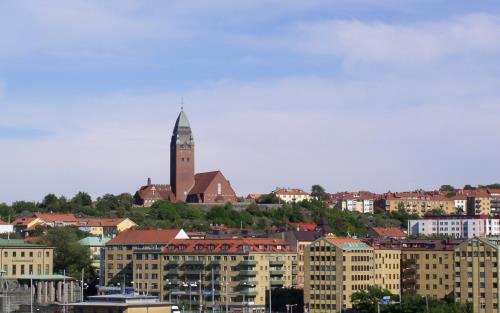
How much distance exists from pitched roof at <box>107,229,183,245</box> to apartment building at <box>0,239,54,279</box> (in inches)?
289

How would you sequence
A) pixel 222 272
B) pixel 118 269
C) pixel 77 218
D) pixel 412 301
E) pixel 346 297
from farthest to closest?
pixel 77 218
pixel 118 269
pixel 222 272
pixel 346 297
pixel 412 301

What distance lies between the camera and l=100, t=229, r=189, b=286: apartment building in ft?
437

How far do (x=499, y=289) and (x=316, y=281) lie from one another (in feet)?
57.5

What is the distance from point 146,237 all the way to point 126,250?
261cm

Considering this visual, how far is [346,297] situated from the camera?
11475 centimetres

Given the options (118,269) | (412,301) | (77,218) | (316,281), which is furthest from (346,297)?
(77,218)

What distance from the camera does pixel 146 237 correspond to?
443 ft

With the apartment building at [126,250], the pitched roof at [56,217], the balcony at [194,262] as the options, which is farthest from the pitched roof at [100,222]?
the balcony at [194,262]

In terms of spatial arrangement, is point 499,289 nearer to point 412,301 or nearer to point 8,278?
point 412,301

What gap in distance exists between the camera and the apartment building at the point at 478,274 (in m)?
108

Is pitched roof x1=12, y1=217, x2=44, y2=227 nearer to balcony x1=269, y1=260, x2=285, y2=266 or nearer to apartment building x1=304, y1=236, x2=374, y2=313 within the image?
balcony x1=269, y1=260, x2=285, y2=266

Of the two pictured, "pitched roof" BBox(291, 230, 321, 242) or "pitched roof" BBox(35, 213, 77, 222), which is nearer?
"pitched roof" BBox(291, 230, 321, 242)

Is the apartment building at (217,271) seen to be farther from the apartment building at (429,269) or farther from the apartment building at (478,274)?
the apartment building at (478,274)

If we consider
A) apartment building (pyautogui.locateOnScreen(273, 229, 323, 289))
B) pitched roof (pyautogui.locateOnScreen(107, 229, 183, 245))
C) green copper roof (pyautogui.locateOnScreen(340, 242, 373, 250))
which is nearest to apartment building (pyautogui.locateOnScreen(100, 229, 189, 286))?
pitched roof (pyautogui.locateOnScreen(107, 229, 183, 245))
